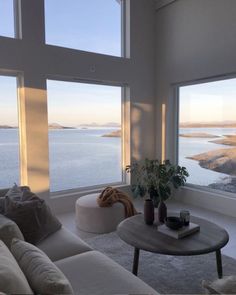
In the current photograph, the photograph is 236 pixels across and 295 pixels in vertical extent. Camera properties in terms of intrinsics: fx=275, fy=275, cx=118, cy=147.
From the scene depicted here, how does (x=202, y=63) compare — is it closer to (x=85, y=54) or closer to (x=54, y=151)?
(x=85, y=54)

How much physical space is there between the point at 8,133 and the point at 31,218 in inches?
81.1

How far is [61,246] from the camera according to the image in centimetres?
204

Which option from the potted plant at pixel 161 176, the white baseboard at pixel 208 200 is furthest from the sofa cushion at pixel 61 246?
the white baseboard at pixel 208 200

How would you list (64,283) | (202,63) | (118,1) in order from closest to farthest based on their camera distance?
1. (64,283)
2. (202,63)
3. (118,1)

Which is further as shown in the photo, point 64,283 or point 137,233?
point 137,233

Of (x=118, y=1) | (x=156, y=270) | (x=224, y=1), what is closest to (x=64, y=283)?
(x=156, y=270)

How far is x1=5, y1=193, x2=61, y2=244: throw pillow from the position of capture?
6.83 ft

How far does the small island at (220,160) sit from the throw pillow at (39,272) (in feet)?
11.3

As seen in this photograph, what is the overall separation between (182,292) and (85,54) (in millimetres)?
3505

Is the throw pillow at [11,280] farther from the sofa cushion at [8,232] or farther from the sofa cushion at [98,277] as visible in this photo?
the sofa cushion at [8,232]

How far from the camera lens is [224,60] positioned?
12.9 feet

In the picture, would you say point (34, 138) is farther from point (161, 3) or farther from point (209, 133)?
point (161, 3)

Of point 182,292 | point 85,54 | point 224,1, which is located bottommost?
point 182,292

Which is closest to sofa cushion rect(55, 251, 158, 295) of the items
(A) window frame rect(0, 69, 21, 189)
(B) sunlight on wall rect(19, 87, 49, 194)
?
(B) sunlight on wall rect(19, 87, 49, 194)
